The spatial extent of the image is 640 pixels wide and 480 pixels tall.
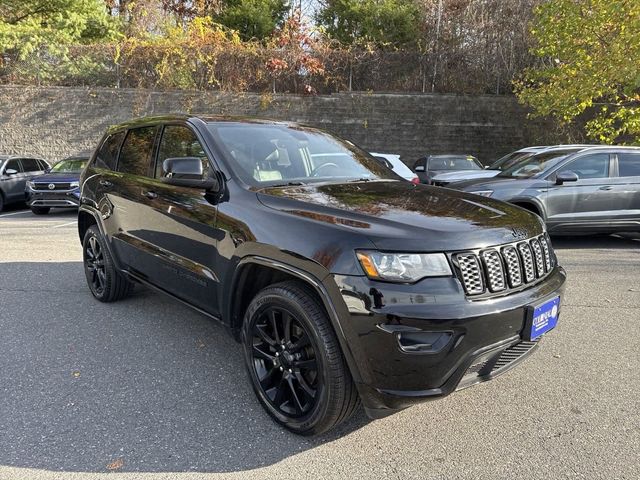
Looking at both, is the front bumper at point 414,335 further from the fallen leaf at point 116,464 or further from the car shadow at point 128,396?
the fallen leaf at point 116,464

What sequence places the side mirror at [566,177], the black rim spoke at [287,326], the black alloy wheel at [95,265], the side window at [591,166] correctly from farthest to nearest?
the side window at [591,166] < the side mirror at [566,177] < the black alloy wheel at [95,265] < the black rim spoke at [287,326]

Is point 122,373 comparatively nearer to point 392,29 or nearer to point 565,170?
point 565,170

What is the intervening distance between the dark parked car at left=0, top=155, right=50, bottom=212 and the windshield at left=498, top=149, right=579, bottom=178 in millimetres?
11762

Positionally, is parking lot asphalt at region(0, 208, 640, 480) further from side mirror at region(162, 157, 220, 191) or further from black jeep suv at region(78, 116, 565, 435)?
side mirror at region(162, 157, 220, 191)

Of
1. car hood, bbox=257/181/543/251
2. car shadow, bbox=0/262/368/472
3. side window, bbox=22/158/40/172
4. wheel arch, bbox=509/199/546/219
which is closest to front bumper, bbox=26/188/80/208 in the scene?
side window, bbox=22/158/40/172

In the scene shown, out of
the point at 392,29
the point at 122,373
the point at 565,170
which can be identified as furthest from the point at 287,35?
the point at 122,373

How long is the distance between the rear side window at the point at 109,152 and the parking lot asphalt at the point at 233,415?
1495 millimetres

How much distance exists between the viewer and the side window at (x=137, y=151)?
4059 millimetres

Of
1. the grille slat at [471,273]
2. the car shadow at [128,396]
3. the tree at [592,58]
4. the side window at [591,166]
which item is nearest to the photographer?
the grille slat at [471,273]

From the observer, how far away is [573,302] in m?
4.99

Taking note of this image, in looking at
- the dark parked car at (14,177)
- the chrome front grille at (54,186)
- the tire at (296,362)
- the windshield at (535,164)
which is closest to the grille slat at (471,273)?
the tire at (296,362)

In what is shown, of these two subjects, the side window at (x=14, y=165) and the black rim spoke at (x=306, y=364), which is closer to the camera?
the black rim spoke at (x=306, y=364)

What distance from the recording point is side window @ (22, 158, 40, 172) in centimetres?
1331

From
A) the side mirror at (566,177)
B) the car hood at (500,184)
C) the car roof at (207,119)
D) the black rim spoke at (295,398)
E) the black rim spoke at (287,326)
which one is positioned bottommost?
the black rim spoke at (295,398)
